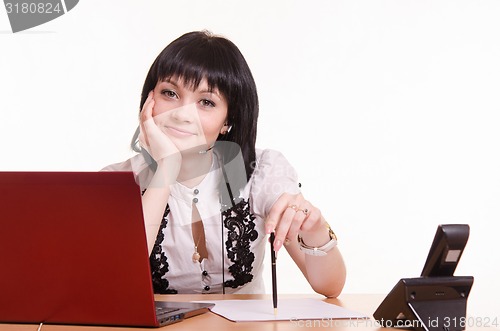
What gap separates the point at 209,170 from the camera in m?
1.94

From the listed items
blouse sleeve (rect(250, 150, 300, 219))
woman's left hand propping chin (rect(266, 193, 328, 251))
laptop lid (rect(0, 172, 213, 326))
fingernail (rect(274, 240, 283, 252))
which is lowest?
blouse sleeve (rect(250, 150, 300, 219))

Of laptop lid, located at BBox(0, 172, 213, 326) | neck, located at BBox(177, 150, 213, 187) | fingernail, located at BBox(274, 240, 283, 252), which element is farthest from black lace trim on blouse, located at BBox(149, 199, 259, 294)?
laptop lid, located at BBox(0, 172, 213, 326)

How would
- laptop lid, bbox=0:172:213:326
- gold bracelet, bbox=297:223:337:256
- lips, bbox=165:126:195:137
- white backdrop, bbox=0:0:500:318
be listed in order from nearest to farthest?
laptop lid, bbox=0:172:213:326 → gold bracelet, bbox=297:223:337:256 → lips, bbox=165:126:195:137 → white backdrop, bbox=0:0:500:318

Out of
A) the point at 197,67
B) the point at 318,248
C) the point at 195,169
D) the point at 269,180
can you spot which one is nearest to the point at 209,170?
the point at 195,169

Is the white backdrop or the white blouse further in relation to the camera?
the white backdrop

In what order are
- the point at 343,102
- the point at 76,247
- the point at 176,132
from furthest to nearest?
1. the point at 343,102
2. the point at 176,132
3. the point at 76,247

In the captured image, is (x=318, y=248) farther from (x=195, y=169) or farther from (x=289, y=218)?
(x=195, y=169)

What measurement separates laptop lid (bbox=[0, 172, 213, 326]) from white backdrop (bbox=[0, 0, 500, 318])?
2.09 metres

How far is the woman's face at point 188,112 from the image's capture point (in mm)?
1713

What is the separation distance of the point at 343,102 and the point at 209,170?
4.50 ft

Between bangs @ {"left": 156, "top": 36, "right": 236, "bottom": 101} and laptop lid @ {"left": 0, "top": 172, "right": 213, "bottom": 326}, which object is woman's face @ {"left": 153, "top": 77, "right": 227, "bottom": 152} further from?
laptop lid @ {"left": 0, "top": 172, "right": 213, "bottom": 326}

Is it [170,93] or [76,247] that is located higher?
[170,93]

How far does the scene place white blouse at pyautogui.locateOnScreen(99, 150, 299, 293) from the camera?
5.83 feet

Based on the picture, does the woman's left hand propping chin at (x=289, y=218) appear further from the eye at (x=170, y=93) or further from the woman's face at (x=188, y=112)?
the eye at (x=170, y=93)
